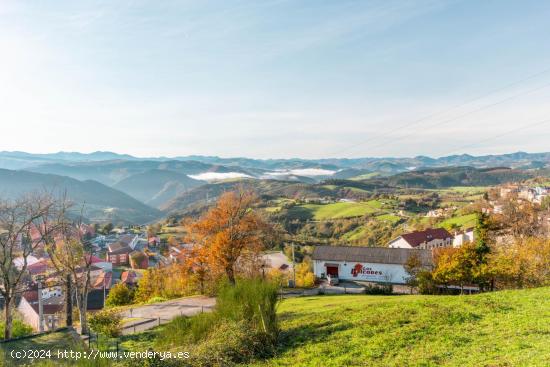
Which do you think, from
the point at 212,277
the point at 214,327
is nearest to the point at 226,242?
the point at 212,277

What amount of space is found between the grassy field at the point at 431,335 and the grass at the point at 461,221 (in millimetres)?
67633

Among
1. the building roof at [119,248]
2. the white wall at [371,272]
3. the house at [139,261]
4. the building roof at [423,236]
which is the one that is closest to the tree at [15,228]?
the white wall at [371,272]

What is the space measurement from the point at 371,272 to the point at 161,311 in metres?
31.7

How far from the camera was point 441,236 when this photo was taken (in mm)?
70938

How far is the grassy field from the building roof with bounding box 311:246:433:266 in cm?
3227

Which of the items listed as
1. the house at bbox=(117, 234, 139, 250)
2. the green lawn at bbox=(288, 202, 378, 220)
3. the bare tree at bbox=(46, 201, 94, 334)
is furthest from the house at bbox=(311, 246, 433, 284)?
the house at bbox=(117, 234, 139, 250)

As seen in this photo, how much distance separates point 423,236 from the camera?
6775 cm

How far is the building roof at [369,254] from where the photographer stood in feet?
164

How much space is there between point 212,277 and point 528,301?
84.0 ft

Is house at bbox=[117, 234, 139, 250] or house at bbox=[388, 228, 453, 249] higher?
house at bbox=[388, 228, 453, 249]

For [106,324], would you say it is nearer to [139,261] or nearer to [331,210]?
[139,261]

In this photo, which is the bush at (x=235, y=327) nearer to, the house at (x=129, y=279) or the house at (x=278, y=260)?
the house at (x=278, y=260)

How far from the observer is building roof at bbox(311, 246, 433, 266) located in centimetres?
4988

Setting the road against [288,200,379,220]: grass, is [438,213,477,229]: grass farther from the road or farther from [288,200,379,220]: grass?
the road
